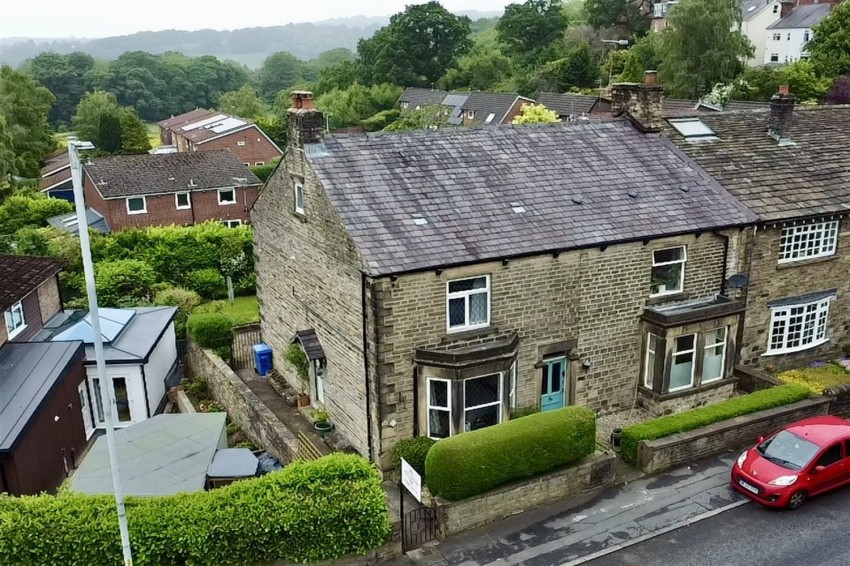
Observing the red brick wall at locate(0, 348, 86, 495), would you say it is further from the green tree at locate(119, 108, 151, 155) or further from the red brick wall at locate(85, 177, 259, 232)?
the green tree at locate(119, 108, 151, 155)

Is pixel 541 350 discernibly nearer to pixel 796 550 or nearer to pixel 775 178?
pixel 796 550

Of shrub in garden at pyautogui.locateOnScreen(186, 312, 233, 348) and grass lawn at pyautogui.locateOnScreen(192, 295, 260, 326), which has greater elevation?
shrub in garden at pyautogui.locateOnScreen(186, 312, 233, 348)

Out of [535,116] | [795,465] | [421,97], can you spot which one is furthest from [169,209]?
[421,97]

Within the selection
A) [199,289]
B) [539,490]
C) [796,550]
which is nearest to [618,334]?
[539,490]

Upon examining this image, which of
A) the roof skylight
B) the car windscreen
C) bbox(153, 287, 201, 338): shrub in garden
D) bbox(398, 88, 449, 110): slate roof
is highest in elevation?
the roof skylight

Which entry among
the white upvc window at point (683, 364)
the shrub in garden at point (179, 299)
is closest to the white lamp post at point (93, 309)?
the white upvc window at point (683, 364)

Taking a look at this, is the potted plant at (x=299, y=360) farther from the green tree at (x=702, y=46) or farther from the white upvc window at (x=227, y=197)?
the green tree at (x=702, y=46)

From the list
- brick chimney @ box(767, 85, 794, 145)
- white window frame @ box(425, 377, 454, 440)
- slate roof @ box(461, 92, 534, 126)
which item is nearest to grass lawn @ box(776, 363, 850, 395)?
brick chimney @ box(767, 85, 794, 145)

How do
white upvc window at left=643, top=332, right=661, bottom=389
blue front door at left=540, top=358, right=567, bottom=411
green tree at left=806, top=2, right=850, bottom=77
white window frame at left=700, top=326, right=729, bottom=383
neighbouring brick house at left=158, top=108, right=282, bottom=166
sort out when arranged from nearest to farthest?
blue front door at left=540, top=358, right=567, bottom=411 < white upvc window at left=643, top=332, right=661, bottom=389 < white window frame at left=700, top=326, right=729, bottom=383 < green tree at left=806, top=2, right=850, bottom=77 < neighbouring brick house at left=158, top=108, right=282, bottom=166

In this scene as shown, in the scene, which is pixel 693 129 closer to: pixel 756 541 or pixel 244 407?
pixel 756 541
